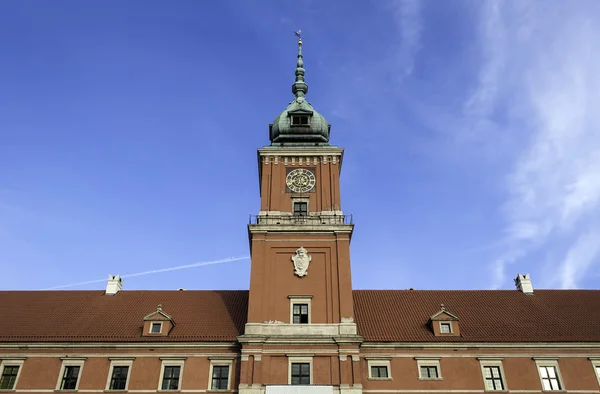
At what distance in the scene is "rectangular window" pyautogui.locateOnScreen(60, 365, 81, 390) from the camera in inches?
1155

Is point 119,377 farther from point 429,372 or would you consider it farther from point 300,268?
point 429,372

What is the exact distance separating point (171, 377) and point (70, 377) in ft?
18.2

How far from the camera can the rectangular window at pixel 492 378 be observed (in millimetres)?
29234

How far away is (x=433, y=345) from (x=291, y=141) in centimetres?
1560

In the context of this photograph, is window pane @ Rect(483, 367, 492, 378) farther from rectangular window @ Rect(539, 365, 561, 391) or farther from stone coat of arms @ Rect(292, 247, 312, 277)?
stone coat of arms @ Rect(292, 247, 312, 277)

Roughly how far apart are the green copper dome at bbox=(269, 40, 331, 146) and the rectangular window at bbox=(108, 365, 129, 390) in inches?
653

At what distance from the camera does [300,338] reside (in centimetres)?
2900

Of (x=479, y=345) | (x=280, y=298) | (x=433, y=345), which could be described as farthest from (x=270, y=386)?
(x=479, y=345)

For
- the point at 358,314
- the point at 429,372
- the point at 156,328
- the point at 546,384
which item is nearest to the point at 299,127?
the point at 358,314

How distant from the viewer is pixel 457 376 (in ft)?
96.8

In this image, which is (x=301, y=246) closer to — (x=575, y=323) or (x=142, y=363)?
(x=142, y=363)

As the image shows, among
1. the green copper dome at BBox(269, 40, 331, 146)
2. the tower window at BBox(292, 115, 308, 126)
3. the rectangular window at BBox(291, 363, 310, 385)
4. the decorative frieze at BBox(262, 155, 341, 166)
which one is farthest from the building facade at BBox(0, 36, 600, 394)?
the tower window at BBox(292, 115, 308, 126)

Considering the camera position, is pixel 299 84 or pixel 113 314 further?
pixel 299 84

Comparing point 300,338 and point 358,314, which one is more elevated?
point 358,314
